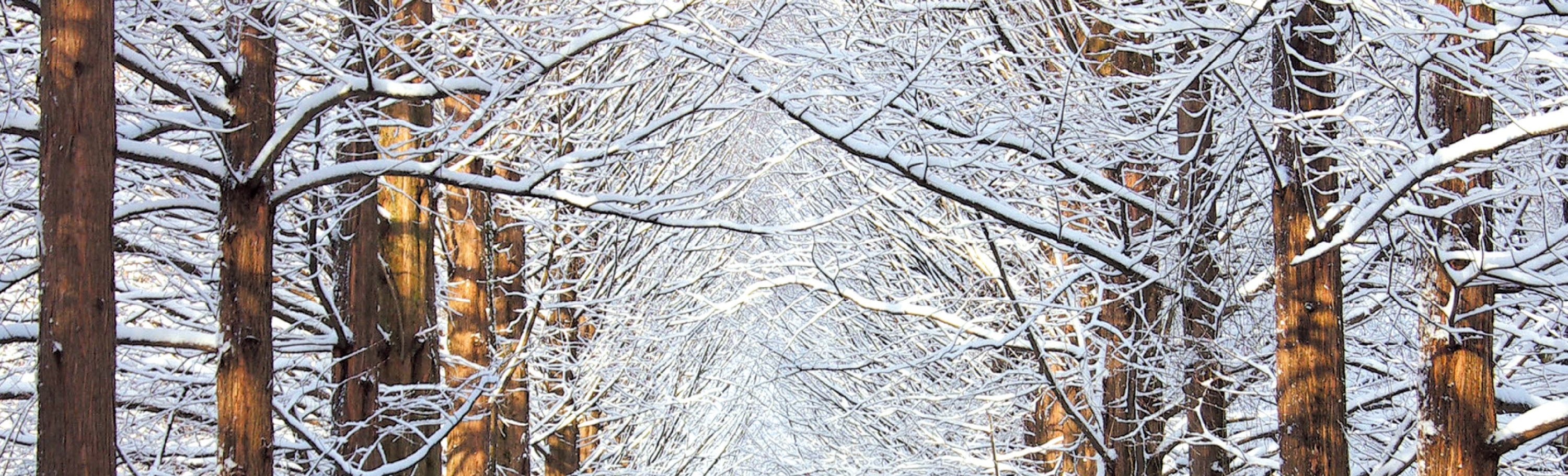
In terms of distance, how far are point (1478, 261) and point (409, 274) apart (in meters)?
5.46

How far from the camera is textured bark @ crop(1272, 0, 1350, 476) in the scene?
22.2 feet

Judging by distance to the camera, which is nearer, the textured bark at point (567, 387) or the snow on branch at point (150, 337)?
the snow on branch at point (150, 337)

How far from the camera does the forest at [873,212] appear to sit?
607cm

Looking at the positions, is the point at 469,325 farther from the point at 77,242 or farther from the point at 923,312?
the point at 77,242

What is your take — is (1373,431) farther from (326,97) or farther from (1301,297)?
(326,97)

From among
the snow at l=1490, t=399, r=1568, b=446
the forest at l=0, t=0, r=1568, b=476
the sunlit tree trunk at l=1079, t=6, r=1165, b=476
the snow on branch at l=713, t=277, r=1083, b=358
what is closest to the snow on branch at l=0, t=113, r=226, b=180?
the forest at l=0, t=0, r=1568, b=476

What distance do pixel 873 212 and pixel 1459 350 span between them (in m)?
5.16

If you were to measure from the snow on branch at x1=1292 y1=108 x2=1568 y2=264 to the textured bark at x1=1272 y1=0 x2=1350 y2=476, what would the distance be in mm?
503

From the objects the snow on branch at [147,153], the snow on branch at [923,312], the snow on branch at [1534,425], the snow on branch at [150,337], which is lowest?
the snow on branch at [1534,425]

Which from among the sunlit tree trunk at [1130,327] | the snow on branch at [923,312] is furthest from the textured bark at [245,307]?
the sunlit tree trunk at [1130,327]

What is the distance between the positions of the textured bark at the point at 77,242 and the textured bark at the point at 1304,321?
16.3 feet

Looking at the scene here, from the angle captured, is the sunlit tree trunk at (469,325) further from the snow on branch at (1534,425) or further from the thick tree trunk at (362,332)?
the snow on branch at (1534,425)

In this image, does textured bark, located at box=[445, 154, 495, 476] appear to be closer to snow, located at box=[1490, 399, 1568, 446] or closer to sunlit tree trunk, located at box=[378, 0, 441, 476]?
sunlit tree trunk, located at box=[378, 0, 441, 476]

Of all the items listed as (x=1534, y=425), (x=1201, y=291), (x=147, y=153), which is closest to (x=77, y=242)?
(x=147, y=153)
